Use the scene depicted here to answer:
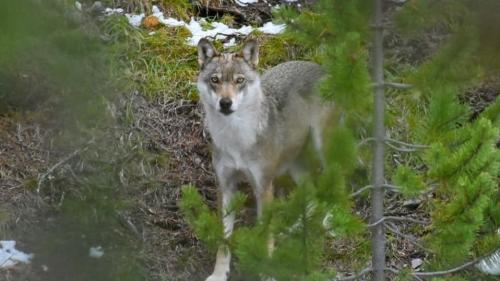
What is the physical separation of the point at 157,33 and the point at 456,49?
14.2ft

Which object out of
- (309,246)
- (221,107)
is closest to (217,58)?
(221,107)

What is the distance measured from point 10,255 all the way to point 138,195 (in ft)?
3.64

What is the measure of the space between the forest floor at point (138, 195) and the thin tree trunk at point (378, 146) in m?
0.62

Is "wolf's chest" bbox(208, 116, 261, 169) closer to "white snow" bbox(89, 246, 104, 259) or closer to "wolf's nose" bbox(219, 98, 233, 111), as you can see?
"wolf's nose" bbox(219, 98, 233, 111)

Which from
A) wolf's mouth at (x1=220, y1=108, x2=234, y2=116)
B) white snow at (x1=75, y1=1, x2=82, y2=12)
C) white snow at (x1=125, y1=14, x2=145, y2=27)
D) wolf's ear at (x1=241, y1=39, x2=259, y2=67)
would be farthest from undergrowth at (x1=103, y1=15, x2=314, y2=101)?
white snow at (x1=75, y1=1, x2=82, y2=12)

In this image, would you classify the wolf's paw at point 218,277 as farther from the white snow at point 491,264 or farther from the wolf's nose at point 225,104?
the white snow at point 491,264

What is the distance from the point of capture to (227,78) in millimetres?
6672

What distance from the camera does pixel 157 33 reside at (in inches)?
347

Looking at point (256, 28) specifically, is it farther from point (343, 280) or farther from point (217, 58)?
point (343, 280)

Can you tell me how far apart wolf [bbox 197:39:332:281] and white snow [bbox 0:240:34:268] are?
4.23 ft

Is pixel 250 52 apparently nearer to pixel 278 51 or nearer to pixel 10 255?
pixel 278 51

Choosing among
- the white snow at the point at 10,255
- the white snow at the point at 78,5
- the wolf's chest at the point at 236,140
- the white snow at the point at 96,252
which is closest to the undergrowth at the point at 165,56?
the wolf's chest at the point at 236,140

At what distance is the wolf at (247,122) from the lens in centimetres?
668

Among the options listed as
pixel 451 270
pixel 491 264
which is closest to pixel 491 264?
pixel 491 264
